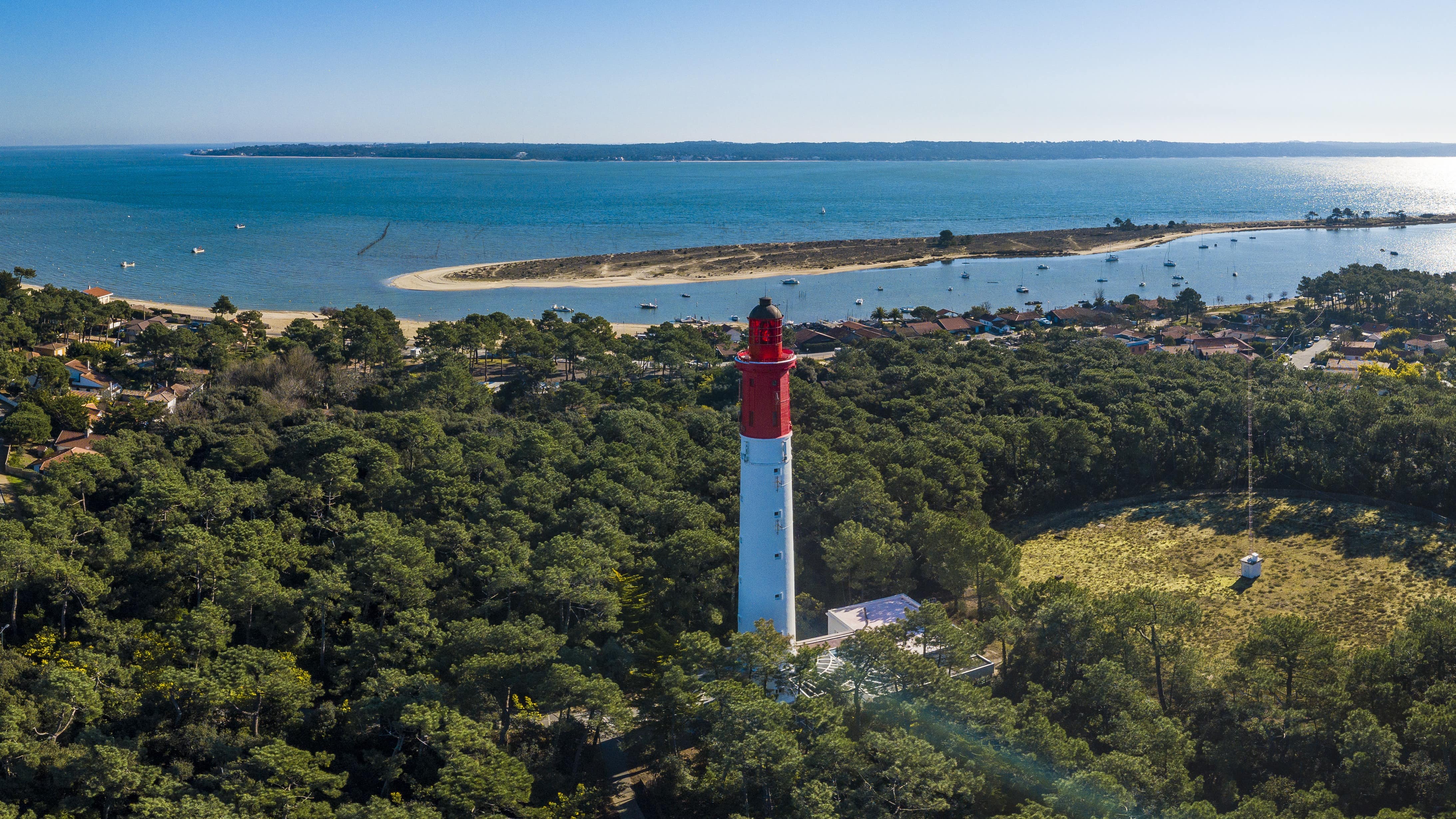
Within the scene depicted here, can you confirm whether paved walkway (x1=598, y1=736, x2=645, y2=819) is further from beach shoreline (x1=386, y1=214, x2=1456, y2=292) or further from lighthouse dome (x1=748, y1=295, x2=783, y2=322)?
beach shoreline (x1=386, y1=214, x2=1456, y2=292)

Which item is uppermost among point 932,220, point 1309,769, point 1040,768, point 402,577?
point 932,220

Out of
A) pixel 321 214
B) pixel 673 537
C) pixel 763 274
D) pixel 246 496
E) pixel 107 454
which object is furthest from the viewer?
pixel 321 214

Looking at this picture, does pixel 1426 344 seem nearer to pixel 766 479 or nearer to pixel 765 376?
pixel 766 479

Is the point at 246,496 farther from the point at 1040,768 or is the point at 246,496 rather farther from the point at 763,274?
the point at 763,274

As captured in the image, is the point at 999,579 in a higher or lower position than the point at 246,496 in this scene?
lower

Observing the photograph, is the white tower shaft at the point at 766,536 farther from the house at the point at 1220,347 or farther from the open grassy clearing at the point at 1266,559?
the house at the point at 1220,347

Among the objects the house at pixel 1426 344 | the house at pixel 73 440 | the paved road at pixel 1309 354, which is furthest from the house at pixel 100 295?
the house at pixel 1426 344

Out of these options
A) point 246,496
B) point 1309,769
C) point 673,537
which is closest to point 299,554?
point 246,496
